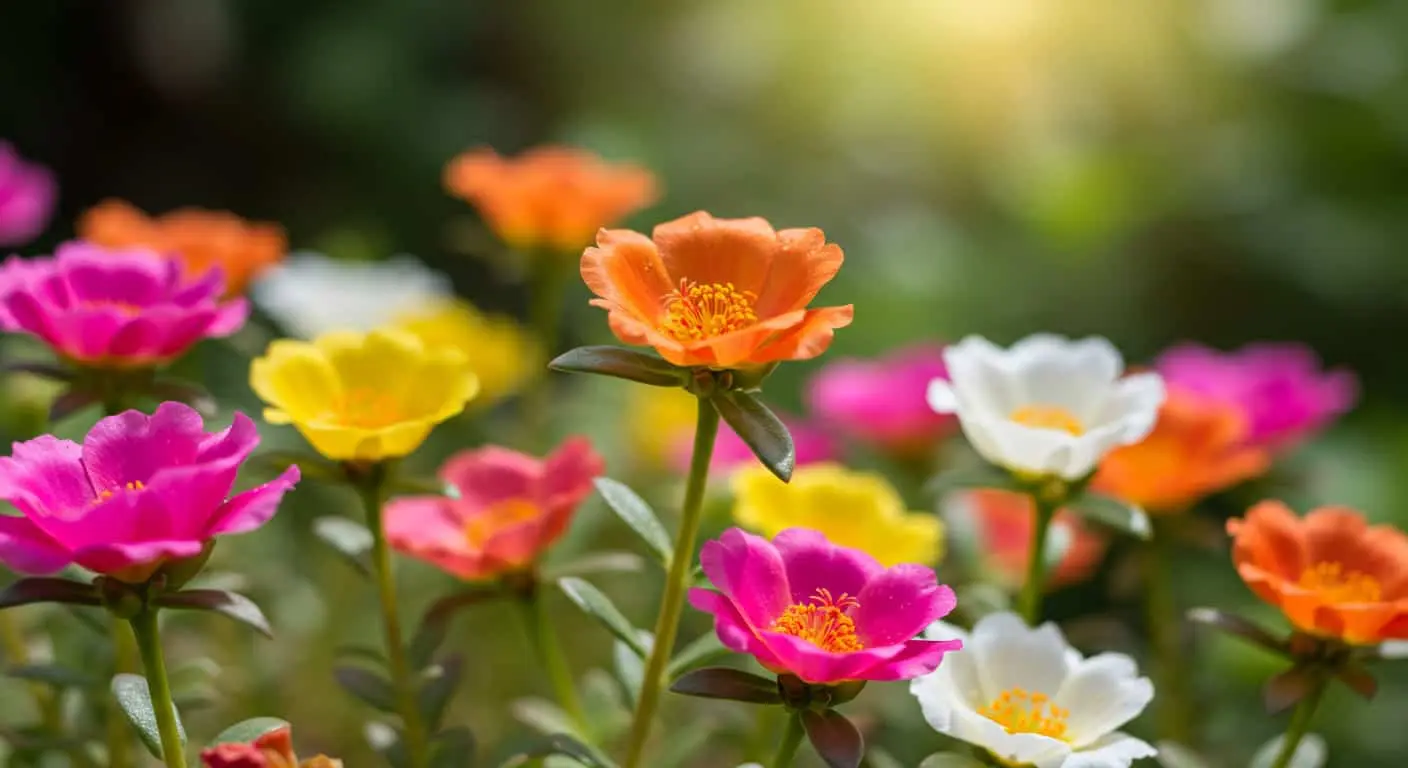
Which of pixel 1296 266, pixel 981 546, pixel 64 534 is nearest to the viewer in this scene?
pixel 64 534

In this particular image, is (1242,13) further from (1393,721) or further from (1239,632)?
(1239,632)

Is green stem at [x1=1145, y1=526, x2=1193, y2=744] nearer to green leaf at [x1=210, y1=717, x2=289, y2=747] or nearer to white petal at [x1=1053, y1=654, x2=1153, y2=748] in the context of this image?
white petal at [x1=1053, y1=654, x2=1153, y2=748]

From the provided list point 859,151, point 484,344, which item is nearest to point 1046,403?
point 484,344

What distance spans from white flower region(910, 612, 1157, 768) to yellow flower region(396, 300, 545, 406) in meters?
0.56

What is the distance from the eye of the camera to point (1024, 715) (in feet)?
2.23

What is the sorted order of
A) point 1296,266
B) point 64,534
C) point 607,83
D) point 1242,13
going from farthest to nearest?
point 607,83 < point 1242,13 < point 1296,266 < point 64,534

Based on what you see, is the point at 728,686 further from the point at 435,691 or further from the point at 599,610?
the point at 435,691

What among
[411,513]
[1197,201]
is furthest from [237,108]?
[411,513]

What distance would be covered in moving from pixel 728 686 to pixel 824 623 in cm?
6

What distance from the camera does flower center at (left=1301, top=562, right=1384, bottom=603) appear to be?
71 cm

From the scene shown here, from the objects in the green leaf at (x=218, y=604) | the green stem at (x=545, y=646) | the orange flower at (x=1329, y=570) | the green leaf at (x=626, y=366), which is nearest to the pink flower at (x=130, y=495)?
the green leaf at (x=218, y=604)

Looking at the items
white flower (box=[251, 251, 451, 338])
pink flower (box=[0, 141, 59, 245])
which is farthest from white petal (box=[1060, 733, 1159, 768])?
pink flower (box=[0, 141, 59, 245])

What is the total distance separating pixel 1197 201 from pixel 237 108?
1829 millimetres

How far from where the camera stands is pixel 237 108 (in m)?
2.74
